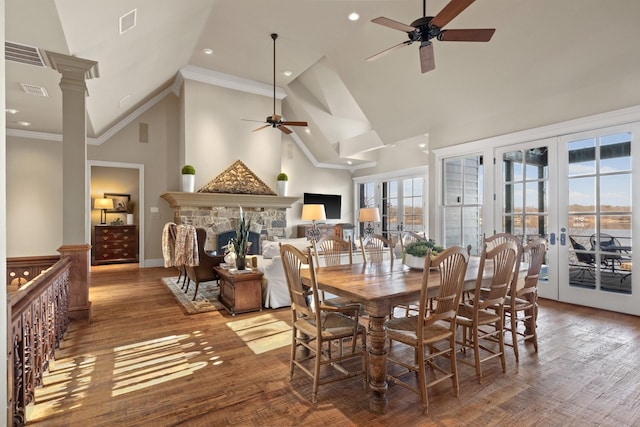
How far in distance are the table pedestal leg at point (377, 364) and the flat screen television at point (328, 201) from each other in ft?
24.6

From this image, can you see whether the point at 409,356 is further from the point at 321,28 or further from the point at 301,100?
the point at 301,100

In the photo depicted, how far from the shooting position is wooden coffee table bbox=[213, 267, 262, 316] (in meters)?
4.05

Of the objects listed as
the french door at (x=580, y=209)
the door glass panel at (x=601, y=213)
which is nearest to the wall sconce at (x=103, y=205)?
the french door at (x=580, y=209)

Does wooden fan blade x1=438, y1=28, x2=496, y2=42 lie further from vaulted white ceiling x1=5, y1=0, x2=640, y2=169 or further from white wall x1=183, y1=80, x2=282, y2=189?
white wall x1=183, y1=80, x2=282, y2=189

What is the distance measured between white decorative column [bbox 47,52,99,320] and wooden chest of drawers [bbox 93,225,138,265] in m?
4.97

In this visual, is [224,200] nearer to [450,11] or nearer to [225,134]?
[225,134]

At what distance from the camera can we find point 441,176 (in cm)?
611

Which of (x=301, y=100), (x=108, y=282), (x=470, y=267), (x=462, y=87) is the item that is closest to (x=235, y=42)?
(x=301, y=100)

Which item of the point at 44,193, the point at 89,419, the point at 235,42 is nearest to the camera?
the point at 89,419

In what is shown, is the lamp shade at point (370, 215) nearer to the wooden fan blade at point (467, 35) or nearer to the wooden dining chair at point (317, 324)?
the wooden fan blade at point (467, 35)

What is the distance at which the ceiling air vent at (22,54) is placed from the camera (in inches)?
118

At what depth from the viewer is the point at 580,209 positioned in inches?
175

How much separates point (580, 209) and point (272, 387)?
4.52 m

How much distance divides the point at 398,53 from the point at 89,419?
5.54 metres
